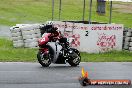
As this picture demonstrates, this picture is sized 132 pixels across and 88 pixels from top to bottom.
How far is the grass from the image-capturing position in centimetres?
2122

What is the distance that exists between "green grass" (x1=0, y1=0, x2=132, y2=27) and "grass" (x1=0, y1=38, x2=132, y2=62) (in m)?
15.9

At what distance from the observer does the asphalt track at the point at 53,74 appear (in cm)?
1397

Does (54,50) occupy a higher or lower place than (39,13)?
lower

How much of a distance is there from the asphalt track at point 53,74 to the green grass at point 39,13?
2061cm

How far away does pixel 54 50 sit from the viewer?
18.6 metres

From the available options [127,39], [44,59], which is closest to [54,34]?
[44,59]

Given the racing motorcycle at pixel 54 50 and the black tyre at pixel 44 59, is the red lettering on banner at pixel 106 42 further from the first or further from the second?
the black tyre at pixel 44 59

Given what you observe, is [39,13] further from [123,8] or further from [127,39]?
[127,39]

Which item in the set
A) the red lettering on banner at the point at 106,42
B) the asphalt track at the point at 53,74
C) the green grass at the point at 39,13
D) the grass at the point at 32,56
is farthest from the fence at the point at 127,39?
the green grass at the point at 39,13

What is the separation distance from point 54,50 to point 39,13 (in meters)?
31.0

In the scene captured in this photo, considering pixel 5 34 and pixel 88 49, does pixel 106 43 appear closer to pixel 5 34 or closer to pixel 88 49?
pixel 88 49

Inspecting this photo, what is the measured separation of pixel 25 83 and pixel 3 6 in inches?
1506

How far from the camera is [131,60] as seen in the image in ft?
72.4

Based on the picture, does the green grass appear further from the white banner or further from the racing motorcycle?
the racing motorcycle
